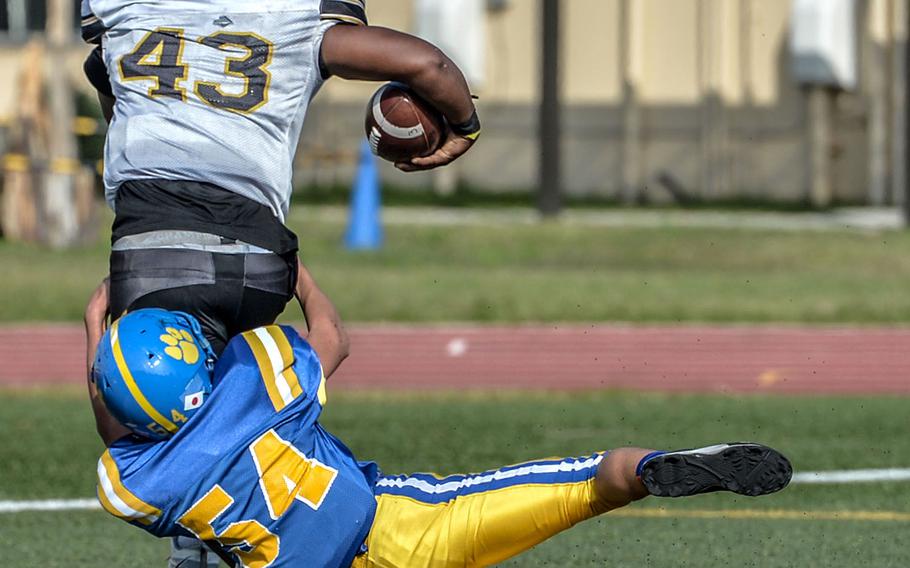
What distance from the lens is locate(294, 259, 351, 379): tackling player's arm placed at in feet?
15.1

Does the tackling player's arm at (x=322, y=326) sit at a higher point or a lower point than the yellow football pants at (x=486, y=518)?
higher

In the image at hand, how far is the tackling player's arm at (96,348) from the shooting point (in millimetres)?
4207

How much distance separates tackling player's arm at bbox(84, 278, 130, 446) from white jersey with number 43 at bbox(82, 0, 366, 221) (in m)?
0.30

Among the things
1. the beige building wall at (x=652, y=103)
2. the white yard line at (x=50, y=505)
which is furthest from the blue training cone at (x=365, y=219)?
the white yard line at (x=50, y=505)

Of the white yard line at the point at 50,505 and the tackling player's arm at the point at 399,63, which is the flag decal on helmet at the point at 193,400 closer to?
the tackling player's arm at the point at 399,63

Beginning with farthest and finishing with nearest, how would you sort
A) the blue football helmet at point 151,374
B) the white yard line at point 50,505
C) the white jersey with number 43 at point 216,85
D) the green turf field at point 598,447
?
the white yard line at point 50,505 < the green turf field at point 598,447 < the white jersey with number 43 at point 216,85 < the blue football helmet at point 151,374

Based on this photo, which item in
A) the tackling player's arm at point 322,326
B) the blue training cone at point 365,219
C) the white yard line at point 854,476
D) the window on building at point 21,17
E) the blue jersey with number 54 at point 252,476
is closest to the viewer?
the blue jersey with number 54 at point 252,476

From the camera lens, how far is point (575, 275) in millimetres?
14430

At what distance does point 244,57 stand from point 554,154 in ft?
42.9

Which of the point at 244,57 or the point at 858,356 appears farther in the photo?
the point at 858,356

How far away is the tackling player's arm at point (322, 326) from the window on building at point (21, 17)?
22855mm

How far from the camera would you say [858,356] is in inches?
438

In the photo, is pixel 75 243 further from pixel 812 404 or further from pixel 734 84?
pixel 734 84

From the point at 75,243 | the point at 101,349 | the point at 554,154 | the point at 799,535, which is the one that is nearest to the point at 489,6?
the point at 554,154
